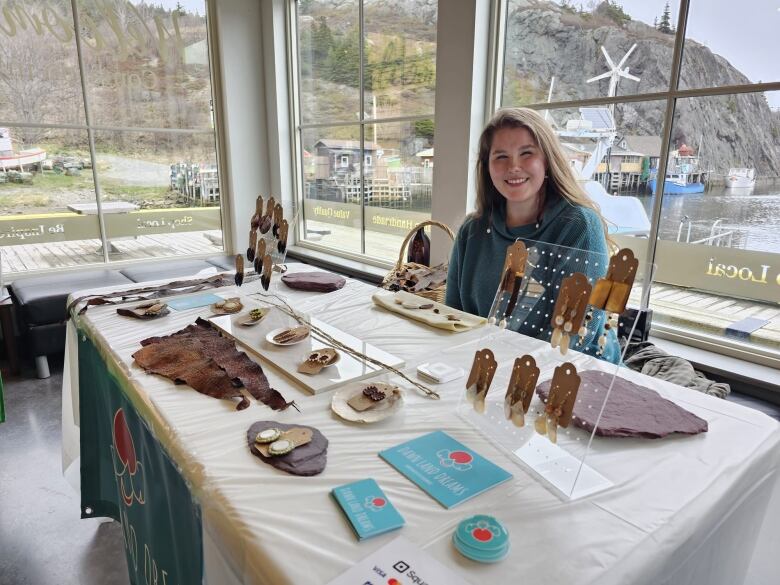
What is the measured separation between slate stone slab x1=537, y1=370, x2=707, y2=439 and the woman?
624mm

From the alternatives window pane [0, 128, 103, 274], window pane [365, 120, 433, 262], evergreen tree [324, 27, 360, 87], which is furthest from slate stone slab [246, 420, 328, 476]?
window pane [0, 128, 103, 274]

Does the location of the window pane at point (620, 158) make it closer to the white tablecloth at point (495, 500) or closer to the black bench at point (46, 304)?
the white tablecloth at point (495, 500)

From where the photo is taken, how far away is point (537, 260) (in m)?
1.15

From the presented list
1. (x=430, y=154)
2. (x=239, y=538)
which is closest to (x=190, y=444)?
(x=239, y=538)

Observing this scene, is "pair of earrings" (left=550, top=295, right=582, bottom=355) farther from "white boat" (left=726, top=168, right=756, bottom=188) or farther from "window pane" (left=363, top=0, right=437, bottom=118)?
"window pane" (left=363, top=0, right=437, bottom=118)

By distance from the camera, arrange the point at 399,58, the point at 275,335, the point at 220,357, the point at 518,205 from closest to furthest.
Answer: the point at 220,357, the point at 275,335, the point at 518,205, the point at 399,58

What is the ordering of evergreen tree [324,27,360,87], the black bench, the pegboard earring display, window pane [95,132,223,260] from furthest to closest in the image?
window pane [95,132,223,260] < evergreen tree [324,27,360,87] < the black bench < the pegboard earring display

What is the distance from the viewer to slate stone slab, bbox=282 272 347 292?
1937 millimetres

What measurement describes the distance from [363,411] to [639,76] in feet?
6.48

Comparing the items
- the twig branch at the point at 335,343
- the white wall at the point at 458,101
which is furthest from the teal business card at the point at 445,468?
the white wall at the point at 458,101

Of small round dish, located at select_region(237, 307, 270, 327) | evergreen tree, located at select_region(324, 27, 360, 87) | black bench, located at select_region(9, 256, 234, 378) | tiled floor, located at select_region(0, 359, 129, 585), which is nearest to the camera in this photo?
small round dish, located at select_region(237, 307, 270, 327)

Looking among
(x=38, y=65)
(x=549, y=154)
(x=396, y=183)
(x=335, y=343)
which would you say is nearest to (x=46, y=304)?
(x=38, y=65)

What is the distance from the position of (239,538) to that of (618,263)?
0.73 meters

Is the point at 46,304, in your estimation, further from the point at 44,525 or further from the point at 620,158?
the point at 620,158
